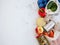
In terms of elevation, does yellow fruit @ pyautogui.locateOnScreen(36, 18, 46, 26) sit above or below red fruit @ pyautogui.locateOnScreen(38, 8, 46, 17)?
below

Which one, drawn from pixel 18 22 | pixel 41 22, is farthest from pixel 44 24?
pixel 18 22

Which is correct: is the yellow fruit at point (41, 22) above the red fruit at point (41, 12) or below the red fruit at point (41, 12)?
below

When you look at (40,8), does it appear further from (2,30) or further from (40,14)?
A: (2,30)

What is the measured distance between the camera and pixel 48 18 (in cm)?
110

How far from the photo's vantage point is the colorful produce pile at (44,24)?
105 cm

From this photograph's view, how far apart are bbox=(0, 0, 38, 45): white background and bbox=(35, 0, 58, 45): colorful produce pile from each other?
34 mm

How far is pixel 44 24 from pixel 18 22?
19 centimetres

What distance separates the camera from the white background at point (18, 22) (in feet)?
3.60

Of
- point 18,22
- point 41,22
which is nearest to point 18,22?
point 18,22

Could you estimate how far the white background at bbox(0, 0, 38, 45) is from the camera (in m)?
1.10

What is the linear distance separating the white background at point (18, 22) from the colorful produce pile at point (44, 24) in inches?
1.3

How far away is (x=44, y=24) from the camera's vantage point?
42.8 inches

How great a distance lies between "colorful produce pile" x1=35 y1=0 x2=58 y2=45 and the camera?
1.05 m

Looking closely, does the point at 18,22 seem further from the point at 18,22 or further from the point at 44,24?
the point at 44,24
